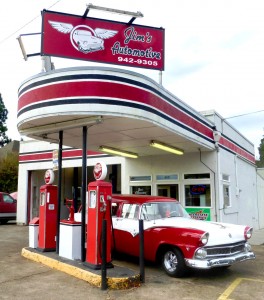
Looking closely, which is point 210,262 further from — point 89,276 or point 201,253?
point 89,276

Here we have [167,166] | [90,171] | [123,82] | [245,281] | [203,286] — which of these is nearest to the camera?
[203,286]

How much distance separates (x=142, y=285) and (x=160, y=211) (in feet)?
6.92

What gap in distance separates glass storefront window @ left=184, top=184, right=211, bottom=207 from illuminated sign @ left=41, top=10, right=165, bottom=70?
4654 mm

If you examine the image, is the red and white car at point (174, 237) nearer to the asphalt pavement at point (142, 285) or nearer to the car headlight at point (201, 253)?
the car headlight at point (201, 253)

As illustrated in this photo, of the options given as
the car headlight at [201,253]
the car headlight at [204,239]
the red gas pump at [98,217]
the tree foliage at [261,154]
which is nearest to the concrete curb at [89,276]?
the red gas pump at [98,217]

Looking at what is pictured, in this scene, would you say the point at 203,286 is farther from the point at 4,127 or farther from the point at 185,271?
the point at 4,127

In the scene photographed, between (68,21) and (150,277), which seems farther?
(68,21)

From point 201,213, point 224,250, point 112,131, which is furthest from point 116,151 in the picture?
point 224,250

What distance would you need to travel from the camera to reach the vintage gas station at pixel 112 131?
24.2ft

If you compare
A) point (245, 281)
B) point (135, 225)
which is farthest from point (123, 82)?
point (245, 281)

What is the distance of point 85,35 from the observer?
350 inches

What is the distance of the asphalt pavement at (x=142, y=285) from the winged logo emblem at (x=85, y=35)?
519 cm

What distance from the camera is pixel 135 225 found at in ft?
26.5

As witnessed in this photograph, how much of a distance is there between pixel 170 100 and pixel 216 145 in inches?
150
